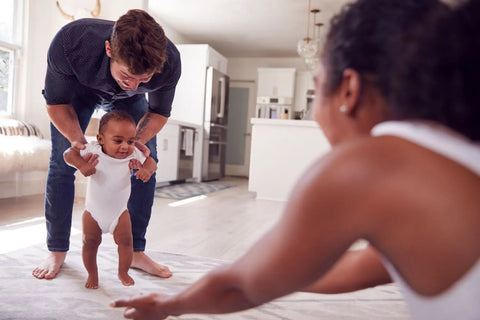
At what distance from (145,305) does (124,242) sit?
33.1 inches

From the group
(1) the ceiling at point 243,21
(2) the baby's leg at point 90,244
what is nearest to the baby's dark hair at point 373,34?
(2) the baby's leg at point 90,244

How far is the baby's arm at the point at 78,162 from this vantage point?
1425 mm

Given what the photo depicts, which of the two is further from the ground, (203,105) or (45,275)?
(203,105)

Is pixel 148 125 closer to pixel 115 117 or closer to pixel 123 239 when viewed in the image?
pixel 115 117

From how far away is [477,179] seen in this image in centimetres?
46

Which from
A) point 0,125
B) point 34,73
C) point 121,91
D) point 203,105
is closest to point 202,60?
point 203,105

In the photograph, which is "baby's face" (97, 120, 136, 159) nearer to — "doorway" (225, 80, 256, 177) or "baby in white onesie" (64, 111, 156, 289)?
"baby in white onesie" (64, 111, 156, 289)

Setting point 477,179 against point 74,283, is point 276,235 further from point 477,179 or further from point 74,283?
point 74,283

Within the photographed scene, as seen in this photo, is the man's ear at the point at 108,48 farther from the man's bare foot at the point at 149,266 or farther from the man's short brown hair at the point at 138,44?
the man's bare foot at the point at 149,266

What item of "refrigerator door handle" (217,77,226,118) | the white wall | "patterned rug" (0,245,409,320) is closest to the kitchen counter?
the white wall

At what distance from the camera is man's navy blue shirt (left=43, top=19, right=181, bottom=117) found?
4.76 ft

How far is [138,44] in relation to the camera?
1.25 m

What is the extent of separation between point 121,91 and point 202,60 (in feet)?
17.9

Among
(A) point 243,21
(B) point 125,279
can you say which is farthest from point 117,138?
(A) point 243,21
